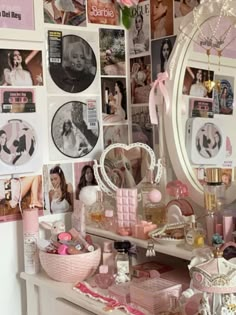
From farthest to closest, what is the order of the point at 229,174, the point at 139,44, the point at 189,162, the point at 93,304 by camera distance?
1. the point at 139,44
2. the point at 189,162
3. the point at 229,174
4. the point at 93,304

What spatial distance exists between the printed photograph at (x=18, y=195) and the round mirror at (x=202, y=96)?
409mm

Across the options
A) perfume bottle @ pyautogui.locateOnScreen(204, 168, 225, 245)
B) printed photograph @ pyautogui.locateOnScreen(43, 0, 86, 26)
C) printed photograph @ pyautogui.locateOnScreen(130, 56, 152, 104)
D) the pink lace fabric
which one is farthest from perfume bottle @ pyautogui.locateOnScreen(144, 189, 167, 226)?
printed photograph @ pyautogui.locateOnScreen(43, 0, 86, 26)

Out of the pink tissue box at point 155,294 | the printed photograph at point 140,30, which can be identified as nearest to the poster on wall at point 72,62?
the printed photograph at point 140,30

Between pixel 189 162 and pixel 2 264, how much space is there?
0.61m

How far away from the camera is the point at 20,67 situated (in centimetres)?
155

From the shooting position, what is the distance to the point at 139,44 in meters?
1.70

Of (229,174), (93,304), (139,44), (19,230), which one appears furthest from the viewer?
(139,44)

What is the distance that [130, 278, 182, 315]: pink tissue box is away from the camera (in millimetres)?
1149

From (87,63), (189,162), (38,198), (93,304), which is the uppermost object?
(87,63)

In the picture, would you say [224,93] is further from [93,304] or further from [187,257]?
[93,304]

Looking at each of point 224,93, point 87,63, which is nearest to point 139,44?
point 87,63

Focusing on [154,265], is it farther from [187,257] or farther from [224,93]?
[224,93]

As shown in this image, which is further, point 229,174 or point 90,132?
point 90,132

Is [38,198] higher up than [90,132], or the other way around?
[90,132]
